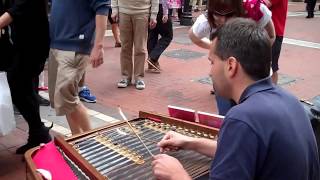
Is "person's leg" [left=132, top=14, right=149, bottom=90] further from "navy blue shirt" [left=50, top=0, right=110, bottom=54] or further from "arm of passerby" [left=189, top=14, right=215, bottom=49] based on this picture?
"arm of passerby" [left=189, top=14, right=215, bottom=49]

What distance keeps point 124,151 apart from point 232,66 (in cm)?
72

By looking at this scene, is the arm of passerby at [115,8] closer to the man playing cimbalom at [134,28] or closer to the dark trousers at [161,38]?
the man playing cimbalom at [134,28]

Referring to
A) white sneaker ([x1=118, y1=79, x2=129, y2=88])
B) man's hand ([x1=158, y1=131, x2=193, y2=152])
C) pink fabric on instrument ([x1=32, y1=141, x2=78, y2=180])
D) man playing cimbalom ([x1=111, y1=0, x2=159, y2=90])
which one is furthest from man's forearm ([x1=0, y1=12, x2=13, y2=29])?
white sneaker ([x1=118, y1=79, x2=129, y2=88])

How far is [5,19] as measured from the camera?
3.45m

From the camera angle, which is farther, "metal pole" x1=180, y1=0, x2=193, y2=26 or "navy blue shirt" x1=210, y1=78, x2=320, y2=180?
"metal pole" x1=180, y1=0, x2=193, y2=26

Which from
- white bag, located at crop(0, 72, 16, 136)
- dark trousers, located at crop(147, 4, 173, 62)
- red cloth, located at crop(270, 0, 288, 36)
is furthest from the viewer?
dark trousers, located at crop(147, 4, 173, 62)

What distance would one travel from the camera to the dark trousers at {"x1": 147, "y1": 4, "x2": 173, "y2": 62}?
22.8ft

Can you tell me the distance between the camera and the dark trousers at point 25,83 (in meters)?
3.64

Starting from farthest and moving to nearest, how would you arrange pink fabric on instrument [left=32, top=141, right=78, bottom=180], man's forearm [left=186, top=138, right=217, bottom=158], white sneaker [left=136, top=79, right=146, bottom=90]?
1. white sneaker [left=136, top=79, right=146, bottom=90]
2. man's forearm [left=186, top=138, right=217, bottom=158]
3. pink fabric on instrument [left=32, top=141, right=78, bottom=180]

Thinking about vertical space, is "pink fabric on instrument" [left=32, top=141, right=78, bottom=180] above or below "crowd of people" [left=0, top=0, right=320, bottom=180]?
below

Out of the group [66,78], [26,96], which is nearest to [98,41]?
[66,78]

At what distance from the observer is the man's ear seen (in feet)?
5.24

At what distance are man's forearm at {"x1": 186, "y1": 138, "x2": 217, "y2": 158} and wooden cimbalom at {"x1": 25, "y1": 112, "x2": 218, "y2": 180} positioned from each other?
0.04m

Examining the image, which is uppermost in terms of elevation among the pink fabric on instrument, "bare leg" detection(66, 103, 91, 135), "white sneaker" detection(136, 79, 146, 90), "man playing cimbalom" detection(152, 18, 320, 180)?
"man playing cimbalom" detection(152, 18, 320, 180)
